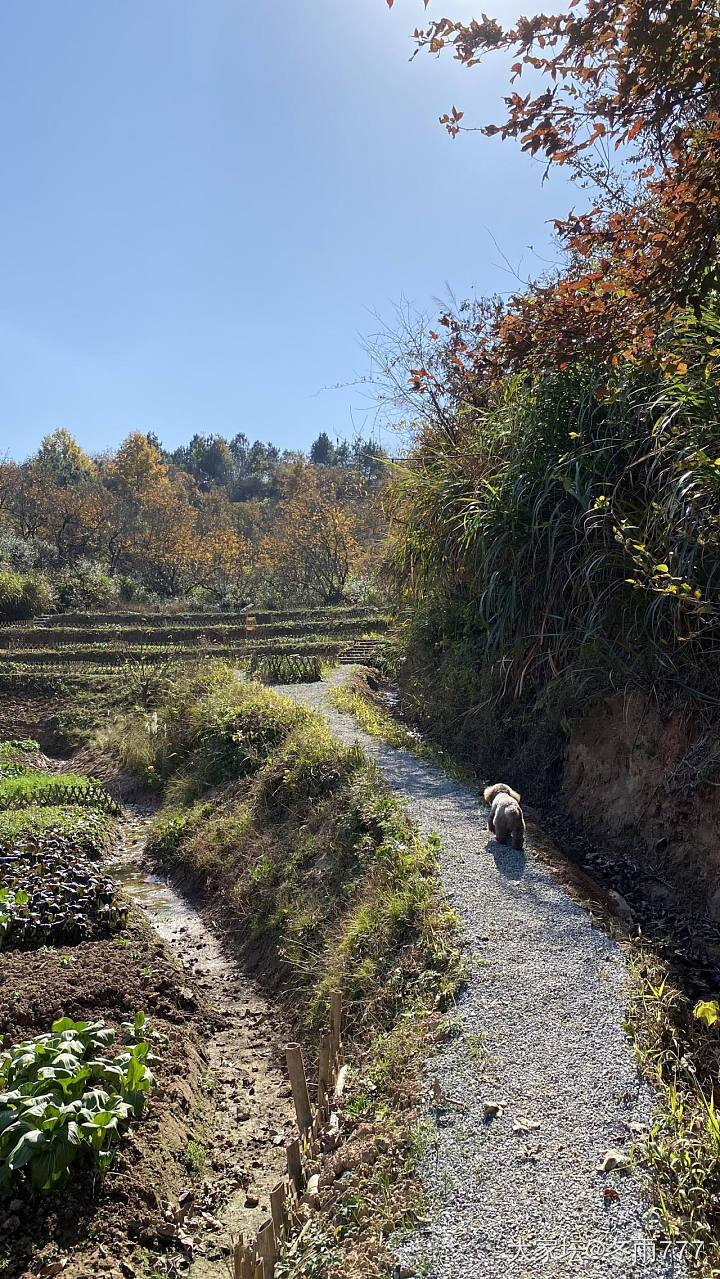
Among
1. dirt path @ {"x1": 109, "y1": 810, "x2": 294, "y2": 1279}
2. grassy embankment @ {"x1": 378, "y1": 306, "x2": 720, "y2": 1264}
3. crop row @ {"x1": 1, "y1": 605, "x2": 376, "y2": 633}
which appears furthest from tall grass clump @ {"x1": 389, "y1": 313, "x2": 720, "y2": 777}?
crop row @ {"x1": 1, "y1": 605, "x2": 376, "y2": 633}

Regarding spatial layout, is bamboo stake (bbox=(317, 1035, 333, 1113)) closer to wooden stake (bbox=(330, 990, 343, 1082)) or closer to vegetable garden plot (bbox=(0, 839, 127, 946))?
wooden stake (bbox=(330, 990, 343, 1082))

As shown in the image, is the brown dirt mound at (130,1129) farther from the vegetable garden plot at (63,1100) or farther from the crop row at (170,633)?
the crop row at (170,633)

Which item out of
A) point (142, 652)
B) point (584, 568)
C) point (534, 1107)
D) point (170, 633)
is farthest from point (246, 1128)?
point (170, 633)

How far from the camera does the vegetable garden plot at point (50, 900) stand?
5027mm

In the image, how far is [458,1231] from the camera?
92.3 inches

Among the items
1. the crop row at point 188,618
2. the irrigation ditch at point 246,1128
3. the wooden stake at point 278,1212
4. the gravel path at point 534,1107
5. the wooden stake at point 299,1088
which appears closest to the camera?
the gravel path at point 534,1107

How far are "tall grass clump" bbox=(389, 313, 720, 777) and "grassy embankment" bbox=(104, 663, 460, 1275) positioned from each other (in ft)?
5.55

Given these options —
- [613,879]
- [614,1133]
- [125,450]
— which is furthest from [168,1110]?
[125,450]

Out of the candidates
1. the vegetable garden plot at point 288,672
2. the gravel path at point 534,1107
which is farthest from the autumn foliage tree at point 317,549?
the gravel path at point 534,1107

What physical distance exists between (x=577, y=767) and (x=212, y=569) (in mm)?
26024

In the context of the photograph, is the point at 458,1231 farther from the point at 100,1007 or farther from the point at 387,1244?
the point at 100,1007

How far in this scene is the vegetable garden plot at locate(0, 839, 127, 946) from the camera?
5027mm

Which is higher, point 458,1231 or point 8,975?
point 458,1231

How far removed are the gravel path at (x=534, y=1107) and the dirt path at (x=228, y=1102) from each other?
130 centimetres
